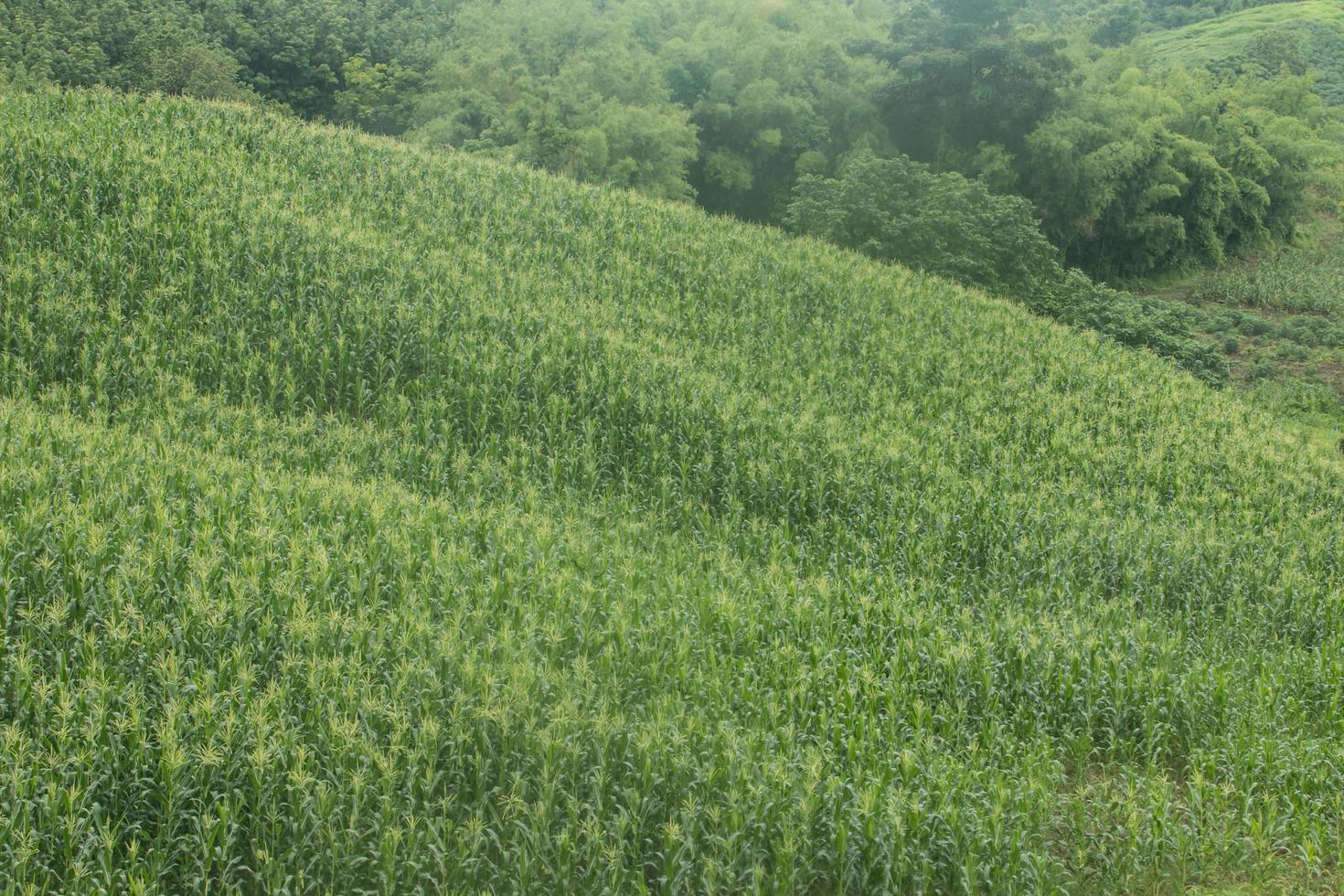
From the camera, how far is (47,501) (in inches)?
280

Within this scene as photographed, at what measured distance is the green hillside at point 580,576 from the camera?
4898 millimetres

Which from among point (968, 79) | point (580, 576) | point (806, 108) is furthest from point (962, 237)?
point (580, 576)

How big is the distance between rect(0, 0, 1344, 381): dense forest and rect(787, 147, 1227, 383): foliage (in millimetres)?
101

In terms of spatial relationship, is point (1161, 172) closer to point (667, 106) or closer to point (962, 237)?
point (962, 237)

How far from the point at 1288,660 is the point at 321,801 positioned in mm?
7759

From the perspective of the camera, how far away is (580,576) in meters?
7.86

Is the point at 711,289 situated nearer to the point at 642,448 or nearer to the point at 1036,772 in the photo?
the point at 642,448

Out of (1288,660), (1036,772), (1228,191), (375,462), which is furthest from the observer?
(1228,191)

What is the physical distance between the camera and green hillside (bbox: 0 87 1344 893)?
490 centimetres

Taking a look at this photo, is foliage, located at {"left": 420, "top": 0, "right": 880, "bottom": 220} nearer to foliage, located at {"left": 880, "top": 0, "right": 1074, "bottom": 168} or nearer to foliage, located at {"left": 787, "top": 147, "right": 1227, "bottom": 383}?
foliage, located at {"left": 880, "top": 0, "right": 1074, "bottom": 168}

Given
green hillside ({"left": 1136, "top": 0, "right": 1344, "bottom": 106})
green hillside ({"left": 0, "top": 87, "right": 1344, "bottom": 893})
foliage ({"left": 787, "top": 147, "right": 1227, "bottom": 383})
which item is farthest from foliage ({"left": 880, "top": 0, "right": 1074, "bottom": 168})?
green hillside ({"left": 1136, "top": 0, "right": 1344, "bottom": 106})

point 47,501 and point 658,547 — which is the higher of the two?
point 47,501

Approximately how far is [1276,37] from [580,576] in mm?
72072

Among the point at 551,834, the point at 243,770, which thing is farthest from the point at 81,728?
the point at 551,834
